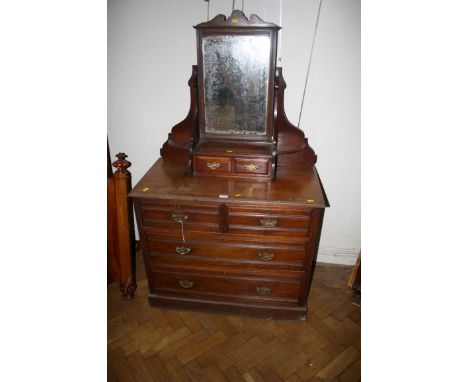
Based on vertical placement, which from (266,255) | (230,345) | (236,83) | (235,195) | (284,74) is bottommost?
(230,345)

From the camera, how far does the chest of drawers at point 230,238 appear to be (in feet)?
6.10

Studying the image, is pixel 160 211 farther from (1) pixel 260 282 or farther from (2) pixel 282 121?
(2) pixel 282 121

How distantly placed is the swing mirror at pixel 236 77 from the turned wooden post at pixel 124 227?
64cm

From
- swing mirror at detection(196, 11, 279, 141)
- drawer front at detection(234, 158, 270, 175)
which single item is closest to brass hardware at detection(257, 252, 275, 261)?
drawer front at detection(234, 158, 270, 175)

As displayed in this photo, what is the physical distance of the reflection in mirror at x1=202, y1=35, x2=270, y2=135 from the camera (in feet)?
6.31

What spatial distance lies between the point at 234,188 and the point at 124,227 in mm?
966

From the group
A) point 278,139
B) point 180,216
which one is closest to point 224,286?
point 180,216

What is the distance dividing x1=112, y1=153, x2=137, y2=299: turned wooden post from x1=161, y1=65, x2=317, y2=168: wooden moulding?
36 cm

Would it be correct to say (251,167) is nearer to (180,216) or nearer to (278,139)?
(278,139)

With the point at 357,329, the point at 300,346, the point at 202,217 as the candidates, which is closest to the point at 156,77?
the point at 202,217

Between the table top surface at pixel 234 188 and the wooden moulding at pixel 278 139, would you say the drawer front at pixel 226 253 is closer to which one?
the table top surface at pixel 234 188

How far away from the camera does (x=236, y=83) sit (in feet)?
6.62

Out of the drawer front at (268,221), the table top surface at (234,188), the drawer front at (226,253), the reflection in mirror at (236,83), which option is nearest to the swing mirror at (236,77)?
the reflection in mirror at (236,83)

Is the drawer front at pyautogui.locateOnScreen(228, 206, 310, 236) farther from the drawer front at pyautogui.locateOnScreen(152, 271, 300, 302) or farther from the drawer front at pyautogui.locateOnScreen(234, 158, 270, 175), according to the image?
the drawer front at pyautogui.locateOnScreen(152, 271, 300, 302)
